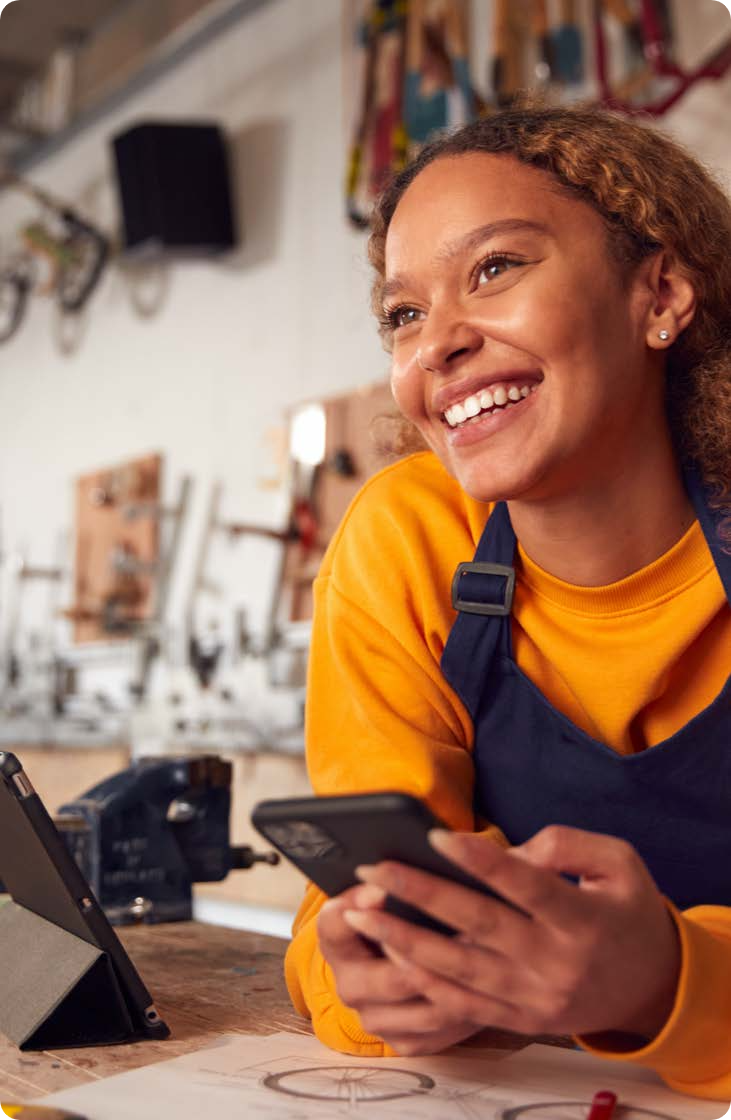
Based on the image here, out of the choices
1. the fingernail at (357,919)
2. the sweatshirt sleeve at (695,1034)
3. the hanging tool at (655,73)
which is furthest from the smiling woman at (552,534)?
the hanging tool at (655,73)

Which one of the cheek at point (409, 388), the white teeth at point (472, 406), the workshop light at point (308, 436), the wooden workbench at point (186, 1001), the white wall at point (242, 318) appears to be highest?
the white wall at point (242, 318)

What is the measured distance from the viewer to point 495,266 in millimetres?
1094

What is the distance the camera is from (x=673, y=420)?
1261 mm

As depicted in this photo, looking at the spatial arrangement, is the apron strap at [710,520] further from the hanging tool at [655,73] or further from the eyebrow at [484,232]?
the hanging tool at [655,73]

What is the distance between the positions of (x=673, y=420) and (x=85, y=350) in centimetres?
473

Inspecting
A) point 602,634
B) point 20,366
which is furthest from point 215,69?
point 602,634

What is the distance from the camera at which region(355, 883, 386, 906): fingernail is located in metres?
0.78

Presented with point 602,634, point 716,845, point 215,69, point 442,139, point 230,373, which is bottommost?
point 716,845

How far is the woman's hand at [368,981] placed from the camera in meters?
0.81

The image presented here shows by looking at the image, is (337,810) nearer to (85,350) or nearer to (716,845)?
(716,845)

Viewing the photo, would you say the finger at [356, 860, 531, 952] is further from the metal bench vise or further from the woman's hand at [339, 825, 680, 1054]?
the metal bench vise

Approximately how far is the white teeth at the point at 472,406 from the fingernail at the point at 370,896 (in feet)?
1.59

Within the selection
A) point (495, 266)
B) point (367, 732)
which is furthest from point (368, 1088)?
point (495, 266)

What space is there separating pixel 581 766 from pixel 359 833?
1.46 ft
